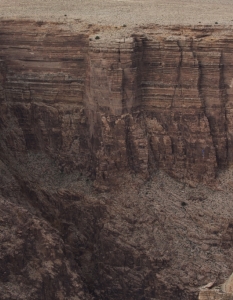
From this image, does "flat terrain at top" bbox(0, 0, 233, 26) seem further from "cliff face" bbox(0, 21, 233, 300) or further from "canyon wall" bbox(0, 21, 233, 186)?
"canyon wall" bbox(0, 21, 233, 186)

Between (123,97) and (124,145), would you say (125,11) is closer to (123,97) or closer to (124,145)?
(123,97)

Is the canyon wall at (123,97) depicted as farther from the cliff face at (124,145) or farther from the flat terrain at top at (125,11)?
the flat terrain at top at (125,11)

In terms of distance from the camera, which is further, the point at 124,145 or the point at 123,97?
the point at 124,145

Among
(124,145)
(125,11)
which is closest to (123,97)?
(124,145)

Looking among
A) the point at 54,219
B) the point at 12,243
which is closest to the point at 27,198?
the point at 54,219

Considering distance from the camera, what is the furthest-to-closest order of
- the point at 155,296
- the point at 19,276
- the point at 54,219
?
the point at 54,219 < the point at 155,296 < the point at 19,276

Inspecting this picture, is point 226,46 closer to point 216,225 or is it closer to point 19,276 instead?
point 216,225
